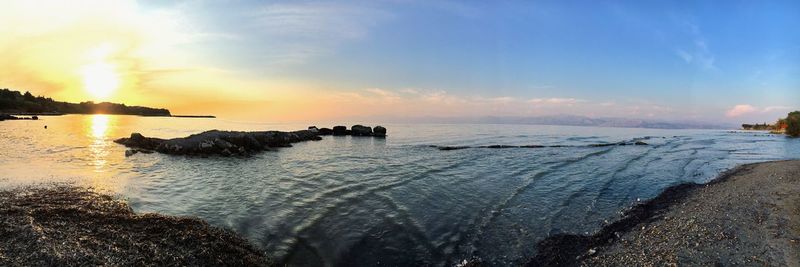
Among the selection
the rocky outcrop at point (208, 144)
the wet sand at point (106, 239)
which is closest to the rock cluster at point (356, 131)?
the rocky outcrop at point (208, 144)

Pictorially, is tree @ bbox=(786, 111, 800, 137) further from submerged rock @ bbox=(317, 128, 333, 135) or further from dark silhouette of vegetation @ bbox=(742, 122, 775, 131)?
submerged rock @ bbox=(317, 128, 333, 135)

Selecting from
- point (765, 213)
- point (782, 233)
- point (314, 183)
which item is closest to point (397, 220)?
point (314, 183)

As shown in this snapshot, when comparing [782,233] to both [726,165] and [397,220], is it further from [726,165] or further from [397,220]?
[726,165]

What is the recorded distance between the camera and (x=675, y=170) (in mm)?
30812

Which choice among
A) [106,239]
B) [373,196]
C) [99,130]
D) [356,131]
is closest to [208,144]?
[373,196]

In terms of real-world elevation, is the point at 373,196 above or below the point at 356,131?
below

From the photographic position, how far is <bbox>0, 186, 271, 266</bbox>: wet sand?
865 centimetres

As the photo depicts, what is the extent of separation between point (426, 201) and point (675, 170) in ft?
80.3

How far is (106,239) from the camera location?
32.5 ft

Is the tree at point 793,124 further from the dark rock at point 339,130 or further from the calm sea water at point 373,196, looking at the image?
the dark rock at point 339,130

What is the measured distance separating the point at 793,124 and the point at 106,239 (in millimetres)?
125048

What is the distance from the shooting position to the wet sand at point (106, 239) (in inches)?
340

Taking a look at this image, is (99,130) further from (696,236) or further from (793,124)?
(793,124)

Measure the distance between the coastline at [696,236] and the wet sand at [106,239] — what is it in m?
8.92
